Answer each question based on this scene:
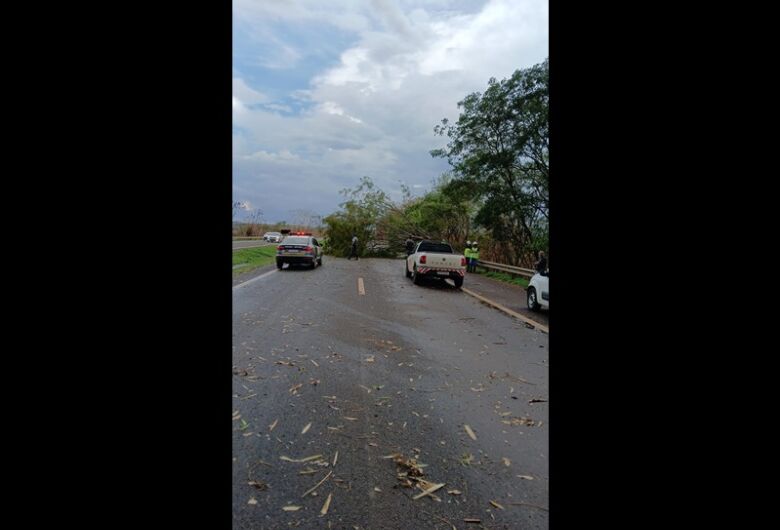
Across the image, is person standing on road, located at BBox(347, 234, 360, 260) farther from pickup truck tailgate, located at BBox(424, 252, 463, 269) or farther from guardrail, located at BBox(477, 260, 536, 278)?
pickup truck tailgate, located at BBox(424, 252, 463, 269)

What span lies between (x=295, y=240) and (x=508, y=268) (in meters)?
10.8

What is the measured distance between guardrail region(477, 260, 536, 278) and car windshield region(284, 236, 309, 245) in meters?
9.33

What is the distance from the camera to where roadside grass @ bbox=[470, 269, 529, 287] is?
17984 mm

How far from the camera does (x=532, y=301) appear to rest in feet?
38.2

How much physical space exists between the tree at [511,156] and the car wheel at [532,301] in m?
6.32

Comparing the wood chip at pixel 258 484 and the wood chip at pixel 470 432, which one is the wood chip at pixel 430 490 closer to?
the wood chip at pixel 470 432

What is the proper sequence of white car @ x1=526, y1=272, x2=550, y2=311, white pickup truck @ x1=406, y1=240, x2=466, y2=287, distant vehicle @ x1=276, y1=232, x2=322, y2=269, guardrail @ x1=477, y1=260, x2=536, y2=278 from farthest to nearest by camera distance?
distant vehicle @ x1=276, y1=232, x2=322, y2=269 < guardrail @ x1=477, y1=260, x2=536, y2=278 < white pickup truck @ x1=406, y1=240, x2=466, y2=287 < white car @ x1=526, y1=272, x2=550, y2=311

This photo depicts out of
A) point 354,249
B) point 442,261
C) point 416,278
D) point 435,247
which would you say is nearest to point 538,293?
point 442,261

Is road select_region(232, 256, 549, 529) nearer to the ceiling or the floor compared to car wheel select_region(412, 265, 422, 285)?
nearer to the floor

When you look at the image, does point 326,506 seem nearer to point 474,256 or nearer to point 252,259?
point 474,256

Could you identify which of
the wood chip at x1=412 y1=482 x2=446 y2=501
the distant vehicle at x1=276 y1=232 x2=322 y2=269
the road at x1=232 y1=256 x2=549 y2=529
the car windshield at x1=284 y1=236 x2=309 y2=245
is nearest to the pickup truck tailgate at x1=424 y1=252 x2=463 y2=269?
the road at x1=232 y1=256 x2=549 y2=529
